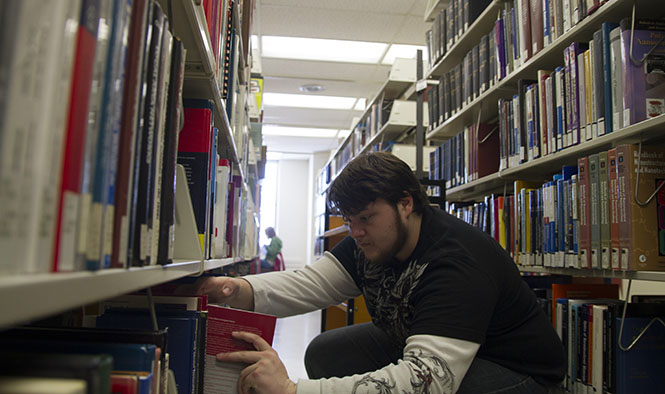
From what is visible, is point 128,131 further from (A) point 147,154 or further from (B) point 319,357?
(B) point 319,357

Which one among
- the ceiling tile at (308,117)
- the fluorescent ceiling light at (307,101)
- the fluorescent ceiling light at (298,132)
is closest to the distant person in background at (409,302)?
the fluorescent ceiling light at (307,101)

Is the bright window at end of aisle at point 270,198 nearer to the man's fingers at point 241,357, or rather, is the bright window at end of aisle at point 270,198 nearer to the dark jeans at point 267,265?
the dark jeans at point 267,265

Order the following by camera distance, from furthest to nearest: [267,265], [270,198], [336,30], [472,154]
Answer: [270,198] < [267,265] < [336,30] < [472,154]

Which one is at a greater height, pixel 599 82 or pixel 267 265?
pixel 599 82

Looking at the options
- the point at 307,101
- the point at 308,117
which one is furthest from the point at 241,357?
the point at 308,117

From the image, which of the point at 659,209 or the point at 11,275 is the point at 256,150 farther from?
the point at 11,275

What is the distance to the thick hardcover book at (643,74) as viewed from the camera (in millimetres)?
1298

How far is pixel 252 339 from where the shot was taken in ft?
3.36

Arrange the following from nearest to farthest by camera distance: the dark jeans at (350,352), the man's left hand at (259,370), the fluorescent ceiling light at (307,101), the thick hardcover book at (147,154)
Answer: the thick hardcover book at (147,154), the man's left hand at (259,370), the dark jeans at (350,352), the fluorescent ceiling light at (307,101)

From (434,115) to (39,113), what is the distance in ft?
9.28

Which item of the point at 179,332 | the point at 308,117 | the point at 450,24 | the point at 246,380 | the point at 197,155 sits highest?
the point at 308,117

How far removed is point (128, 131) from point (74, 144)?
0.33ft

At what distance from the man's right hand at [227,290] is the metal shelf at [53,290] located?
30.6 inches

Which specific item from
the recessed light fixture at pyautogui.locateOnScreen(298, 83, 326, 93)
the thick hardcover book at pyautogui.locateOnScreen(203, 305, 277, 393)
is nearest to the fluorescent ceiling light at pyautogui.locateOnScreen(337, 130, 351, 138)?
the recessed light fixture at pyautogui.locateOnScreen(298, 83, 326, 93)
